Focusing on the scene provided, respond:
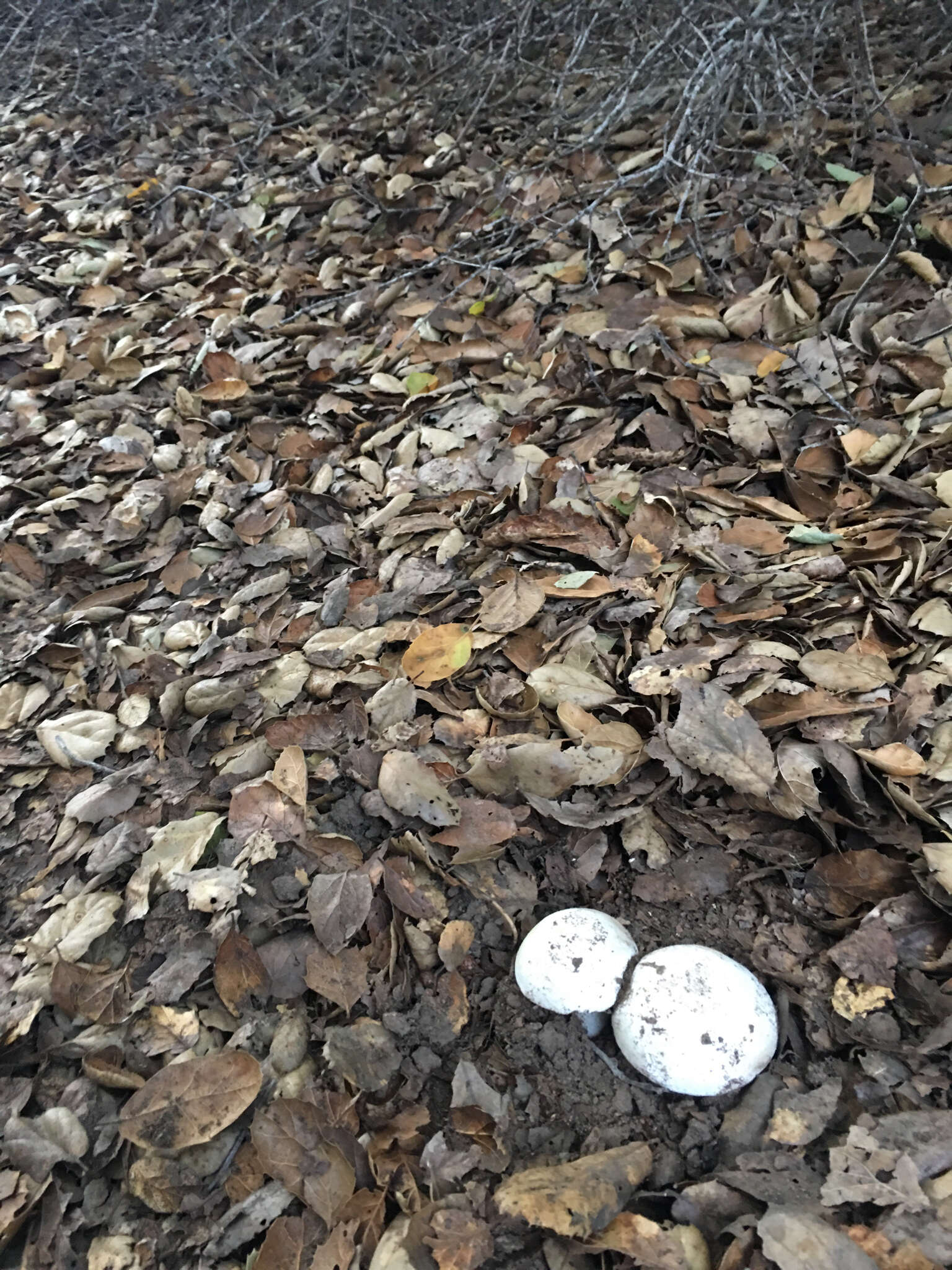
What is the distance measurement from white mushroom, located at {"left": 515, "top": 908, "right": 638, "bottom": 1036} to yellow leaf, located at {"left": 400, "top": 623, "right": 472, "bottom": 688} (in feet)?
2.40

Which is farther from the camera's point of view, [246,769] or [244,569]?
[244,569]

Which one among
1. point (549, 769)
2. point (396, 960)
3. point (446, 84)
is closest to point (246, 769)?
point (396, 960)

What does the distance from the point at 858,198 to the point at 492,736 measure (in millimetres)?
2692

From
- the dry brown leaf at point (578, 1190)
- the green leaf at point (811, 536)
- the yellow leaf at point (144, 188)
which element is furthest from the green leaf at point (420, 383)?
the yellow leaf at point (144, 188)

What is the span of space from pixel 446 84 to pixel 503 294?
6.96 feet

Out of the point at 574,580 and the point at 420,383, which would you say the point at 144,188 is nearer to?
the point at 420,383

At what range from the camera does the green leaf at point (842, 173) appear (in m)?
3.36

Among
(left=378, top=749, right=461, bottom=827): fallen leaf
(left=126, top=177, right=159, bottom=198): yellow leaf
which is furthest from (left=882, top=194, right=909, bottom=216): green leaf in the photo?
(left=126, top=177, right=159, bottom=198): yellow leaf

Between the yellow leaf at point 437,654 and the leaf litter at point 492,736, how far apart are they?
0.05 feet

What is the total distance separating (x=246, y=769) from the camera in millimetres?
2129

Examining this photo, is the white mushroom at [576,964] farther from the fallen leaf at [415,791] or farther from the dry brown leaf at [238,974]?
the dry brown leaf at [238,974]

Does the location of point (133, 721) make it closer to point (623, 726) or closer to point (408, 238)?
point (623, 726)

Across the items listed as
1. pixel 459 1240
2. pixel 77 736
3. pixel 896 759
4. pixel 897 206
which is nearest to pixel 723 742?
pixel 896 759

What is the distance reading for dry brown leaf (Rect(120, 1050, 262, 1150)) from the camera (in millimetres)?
1570
